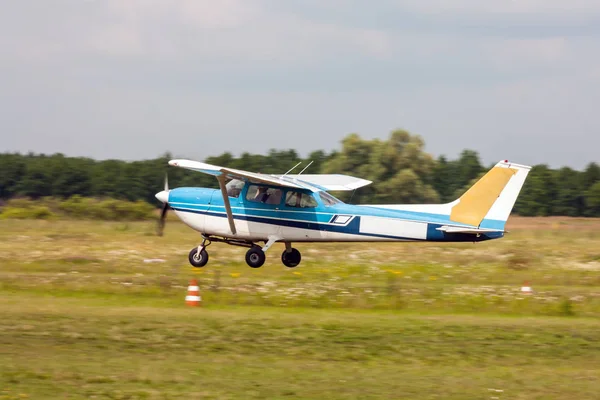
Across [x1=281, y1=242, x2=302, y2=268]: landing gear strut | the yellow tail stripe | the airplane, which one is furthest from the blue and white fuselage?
[x1=281, y1=242, x2=302, y2=268]: landing gear strut

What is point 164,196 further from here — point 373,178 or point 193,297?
point 373,178

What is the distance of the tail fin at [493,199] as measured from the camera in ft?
62.6

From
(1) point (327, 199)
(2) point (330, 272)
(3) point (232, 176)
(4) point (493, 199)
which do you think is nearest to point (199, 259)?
(3) point (232, 176)

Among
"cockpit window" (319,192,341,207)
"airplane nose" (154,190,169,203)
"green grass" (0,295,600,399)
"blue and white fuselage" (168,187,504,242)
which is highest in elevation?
"cockpit window" (319,192,341,207)

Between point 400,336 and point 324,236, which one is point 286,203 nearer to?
point 324,236

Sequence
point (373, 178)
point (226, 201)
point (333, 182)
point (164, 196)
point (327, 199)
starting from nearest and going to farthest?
point (226, 201), point (327, 199), point (164, 196), point (333, 182), point (373, 178)

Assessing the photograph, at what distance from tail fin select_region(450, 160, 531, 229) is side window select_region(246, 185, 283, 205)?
3.97m

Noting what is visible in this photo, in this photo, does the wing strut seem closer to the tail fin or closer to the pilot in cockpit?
the pilot in cockpit

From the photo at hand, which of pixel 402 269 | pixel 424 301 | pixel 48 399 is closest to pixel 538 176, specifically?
pixel 402 269

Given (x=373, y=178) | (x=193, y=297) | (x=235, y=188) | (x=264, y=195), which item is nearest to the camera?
(x=193, y=297)

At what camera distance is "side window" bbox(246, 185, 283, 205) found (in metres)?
20.2

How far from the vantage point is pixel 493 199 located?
1919cm

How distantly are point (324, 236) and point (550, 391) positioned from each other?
10.2 m

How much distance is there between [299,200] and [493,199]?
14.1 feet
